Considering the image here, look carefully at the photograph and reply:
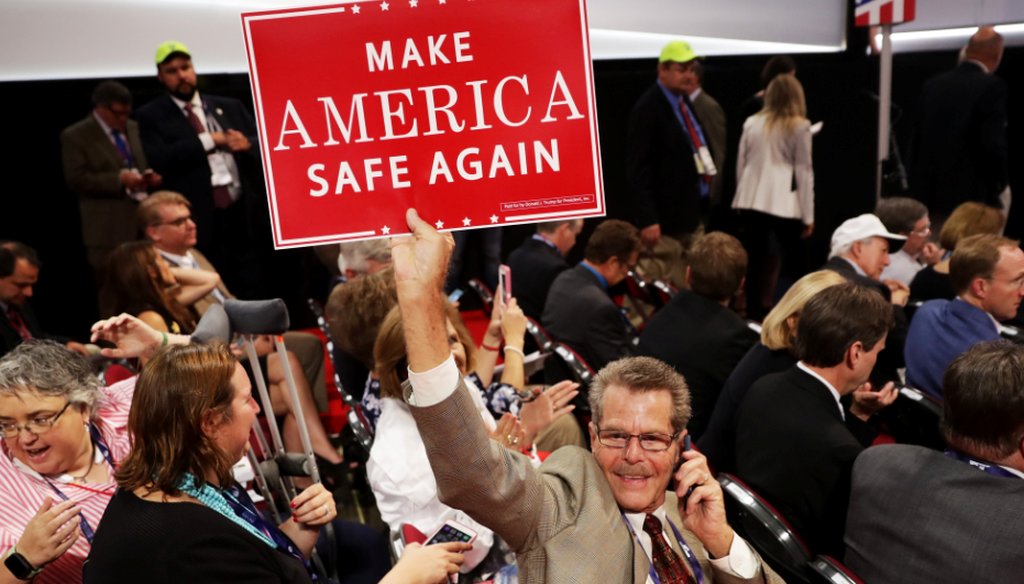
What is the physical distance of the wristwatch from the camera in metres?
2.08

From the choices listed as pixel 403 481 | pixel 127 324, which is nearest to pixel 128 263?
pixel 127 324

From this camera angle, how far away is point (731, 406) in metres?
3.23

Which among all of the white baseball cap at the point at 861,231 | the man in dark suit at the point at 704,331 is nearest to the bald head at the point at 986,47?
the white baseball cap at the point at 861,231

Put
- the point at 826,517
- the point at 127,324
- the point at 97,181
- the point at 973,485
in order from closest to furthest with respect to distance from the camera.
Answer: the point at 973,485, the point at 826,517, the point at 127,324, the point at 97,181

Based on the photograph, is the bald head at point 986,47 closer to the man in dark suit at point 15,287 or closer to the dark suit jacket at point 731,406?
the dark suit jacket at point 731,406

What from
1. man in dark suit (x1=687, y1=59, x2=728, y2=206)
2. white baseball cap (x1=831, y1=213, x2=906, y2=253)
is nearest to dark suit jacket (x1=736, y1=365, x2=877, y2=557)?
white baseball cap (x1=831, y1=213, x2=906, y2=253)

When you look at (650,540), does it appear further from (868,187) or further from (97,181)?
(868,187)

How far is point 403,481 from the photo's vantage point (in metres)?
2.53

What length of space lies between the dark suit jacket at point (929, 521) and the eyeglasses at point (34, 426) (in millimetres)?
2061

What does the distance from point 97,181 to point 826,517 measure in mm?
4938

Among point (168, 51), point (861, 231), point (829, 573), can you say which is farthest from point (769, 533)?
point (168, 51)

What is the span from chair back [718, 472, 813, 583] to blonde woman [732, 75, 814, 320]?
4436 millimetres

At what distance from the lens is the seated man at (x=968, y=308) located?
3.56 meters

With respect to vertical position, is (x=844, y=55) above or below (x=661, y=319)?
above
